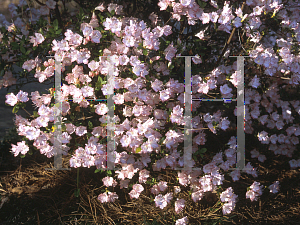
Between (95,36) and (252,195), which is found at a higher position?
(95,36)

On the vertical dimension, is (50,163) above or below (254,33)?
below

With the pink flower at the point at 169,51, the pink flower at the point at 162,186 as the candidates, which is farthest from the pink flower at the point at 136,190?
the pink flower at the point at 169,51

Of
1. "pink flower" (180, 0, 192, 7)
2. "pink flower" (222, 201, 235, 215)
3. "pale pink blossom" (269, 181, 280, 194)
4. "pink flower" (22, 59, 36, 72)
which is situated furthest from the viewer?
"pale pink blossom" (269, 181, 280, 194)

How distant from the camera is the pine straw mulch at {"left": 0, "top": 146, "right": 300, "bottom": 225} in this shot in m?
2.08

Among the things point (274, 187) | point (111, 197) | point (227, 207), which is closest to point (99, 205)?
point (111, 197)

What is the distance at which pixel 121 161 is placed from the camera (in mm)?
1940

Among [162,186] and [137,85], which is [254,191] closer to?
[162,186]

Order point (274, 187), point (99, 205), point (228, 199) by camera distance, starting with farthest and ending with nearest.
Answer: point (274, 187) < point (99, 205) < point (228, 199)

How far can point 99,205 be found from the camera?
2197 millimetres

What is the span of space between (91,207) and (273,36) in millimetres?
2245

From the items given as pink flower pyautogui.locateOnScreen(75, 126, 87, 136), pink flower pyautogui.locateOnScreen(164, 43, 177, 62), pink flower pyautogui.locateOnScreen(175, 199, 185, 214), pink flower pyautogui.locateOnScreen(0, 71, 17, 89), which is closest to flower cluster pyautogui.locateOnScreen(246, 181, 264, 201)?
pink flower pyautogui.locateOnScreen(175, 199, 185, 214)

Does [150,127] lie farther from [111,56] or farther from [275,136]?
[275,136]

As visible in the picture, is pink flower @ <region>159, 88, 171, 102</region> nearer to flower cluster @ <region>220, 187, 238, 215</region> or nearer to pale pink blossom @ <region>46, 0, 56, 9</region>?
flower cluster @ <region>220, 187, 238, 215</region>

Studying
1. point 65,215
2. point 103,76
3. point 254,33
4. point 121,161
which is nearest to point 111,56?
point 103,76
